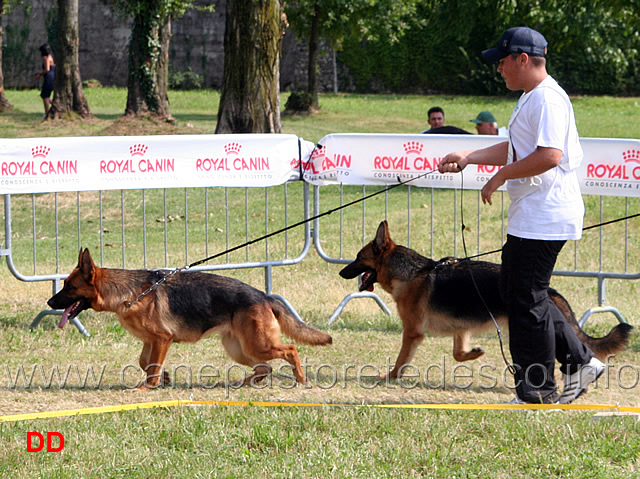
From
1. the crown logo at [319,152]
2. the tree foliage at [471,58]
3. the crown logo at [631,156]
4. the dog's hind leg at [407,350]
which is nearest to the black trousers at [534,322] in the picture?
the dog's hind leg at [407,350]

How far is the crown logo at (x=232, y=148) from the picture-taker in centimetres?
747

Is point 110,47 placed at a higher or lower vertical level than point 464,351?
higher

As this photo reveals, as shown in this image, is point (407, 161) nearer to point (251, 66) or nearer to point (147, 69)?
point (251, 66)

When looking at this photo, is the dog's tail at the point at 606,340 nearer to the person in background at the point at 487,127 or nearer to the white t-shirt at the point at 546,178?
the white t-shirt at the point at 546,178

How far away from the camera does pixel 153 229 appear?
1280 centimetres

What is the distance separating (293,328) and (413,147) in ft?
8.01

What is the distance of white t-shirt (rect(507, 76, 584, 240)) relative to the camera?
474 centimetres

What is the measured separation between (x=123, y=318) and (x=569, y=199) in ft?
9.74

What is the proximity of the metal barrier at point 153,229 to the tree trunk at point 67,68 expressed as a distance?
7924 mm

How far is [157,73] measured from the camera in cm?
2188

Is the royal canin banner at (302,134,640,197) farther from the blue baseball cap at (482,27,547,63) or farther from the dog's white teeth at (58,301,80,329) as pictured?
the dog's white teeth at (58,301,80,329)

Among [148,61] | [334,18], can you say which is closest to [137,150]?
[148,61]

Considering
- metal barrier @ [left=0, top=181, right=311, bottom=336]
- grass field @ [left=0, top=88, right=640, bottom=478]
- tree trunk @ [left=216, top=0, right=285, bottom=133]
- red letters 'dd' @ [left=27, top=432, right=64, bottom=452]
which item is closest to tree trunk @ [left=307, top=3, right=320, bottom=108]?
tree trunk @ [left=216, top=0, right=285, bottom=133]

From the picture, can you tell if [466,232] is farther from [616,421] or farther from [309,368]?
[616,421]
